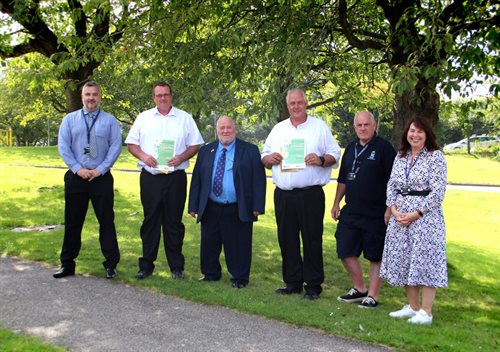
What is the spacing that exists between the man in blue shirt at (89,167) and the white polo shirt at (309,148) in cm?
206

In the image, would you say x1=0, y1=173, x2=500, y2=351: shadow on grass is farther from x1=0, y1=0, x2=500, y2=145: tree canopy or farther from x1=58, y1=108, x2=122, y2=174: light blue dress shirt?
x1=0, y1=0, x2=500, y2=145: tree canopy

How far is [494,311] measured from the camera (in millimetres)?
6703

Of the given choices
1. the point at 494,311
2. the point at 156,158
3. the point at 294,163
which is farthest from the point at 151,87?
the point at 494,311

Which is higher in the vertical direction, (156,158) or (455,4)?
(455,4)

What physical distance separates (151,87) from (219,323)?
149 inches

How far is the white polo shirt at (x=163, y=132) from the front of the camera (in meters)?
6.55

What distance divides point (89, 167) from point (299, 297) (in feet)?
9.91

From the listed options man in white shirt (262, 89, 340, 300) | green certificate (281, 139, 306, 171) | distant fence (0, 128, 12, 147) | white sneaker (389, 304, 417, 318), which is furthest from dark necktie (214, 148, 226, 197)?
distant fence (0, 128, 12, 147)

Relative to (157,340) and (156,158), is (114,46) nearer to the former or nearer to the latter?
(156,158)

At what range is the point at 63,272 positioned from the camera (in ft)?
21.7

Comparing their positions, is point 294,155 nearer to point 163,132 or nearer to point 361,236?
point 361,236

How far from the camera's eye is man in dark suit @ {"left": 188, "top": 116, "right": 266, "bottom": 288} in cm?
643

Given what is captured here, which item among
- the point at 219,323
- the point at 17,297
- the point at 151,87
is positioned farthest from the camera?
the point at 151,87

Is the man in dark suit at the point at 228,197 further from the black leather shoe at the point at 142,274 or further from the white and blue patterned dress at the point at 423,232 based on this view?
the white and blue patterned dress at the point at 423,232
